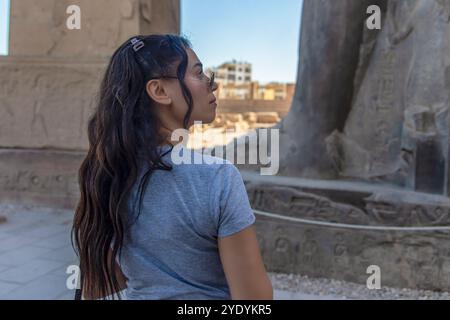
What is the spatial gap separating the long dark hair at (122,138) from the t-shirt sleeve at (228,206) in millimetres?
97

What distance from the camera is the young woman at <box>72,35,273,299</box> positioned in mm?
728

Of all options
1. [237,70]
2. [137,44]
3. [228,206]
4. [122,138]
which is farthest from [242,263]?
[237,70]

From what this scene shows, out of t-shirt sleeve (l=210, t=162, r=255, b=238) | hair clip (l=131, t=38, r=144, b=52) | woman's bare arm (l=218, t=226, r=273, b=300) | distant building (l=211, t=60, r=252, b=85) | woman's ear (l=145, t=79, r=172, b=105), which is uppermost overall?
distant building (l=211, t=60, r=252, b=85)

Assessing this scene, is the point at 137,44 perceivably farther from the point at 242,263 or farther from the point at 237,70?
the point at 237,70

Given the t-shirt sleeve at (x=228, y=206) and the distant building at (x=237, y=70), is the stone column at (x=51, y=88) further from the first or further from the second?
the distant building at (x=237, y=70)

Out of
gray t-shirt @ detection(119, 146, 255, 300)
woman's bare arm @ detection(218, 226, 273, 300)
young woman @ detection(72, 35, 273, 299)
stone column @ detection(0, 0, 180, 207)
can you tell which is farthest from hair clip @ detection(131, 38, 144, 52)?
stone column @ detection(0, 0, 180, 207)

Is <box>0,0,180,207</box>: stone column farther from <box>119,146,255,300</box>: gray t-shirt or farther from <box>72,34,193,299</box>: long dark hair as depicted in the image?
<box>119,146,255,300</box>: gray t-shirt

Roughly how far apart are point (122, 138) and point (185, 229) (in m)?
0.20

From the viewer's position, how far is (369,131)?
12.2ft

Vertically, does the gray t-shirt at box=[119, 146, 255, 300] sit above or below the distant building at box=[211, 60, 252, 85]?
below

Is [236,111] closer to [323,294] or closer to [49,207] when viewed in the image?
[49,207]

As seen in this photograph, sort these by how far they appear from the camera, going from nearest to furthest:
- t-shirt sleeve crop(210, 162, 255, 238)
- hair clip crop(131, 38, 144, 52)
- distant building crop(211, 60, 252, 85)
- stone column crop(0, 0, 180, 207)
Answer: t-shirt sleeve crop(210, 162, 255, 238)
hair clip crop(131, 38, 144, 52)
stone column crop(0, 0, 180, 207)
distant building crop(211, 60, 252, 85)

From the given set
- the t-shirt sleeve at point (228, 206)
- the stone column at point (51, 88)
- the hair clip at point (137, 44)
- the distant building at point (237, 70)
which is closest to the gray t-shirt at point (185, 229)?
the t-shirt sleeve at point (228, 206)

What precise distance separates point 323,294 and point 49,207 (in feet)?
11.0
